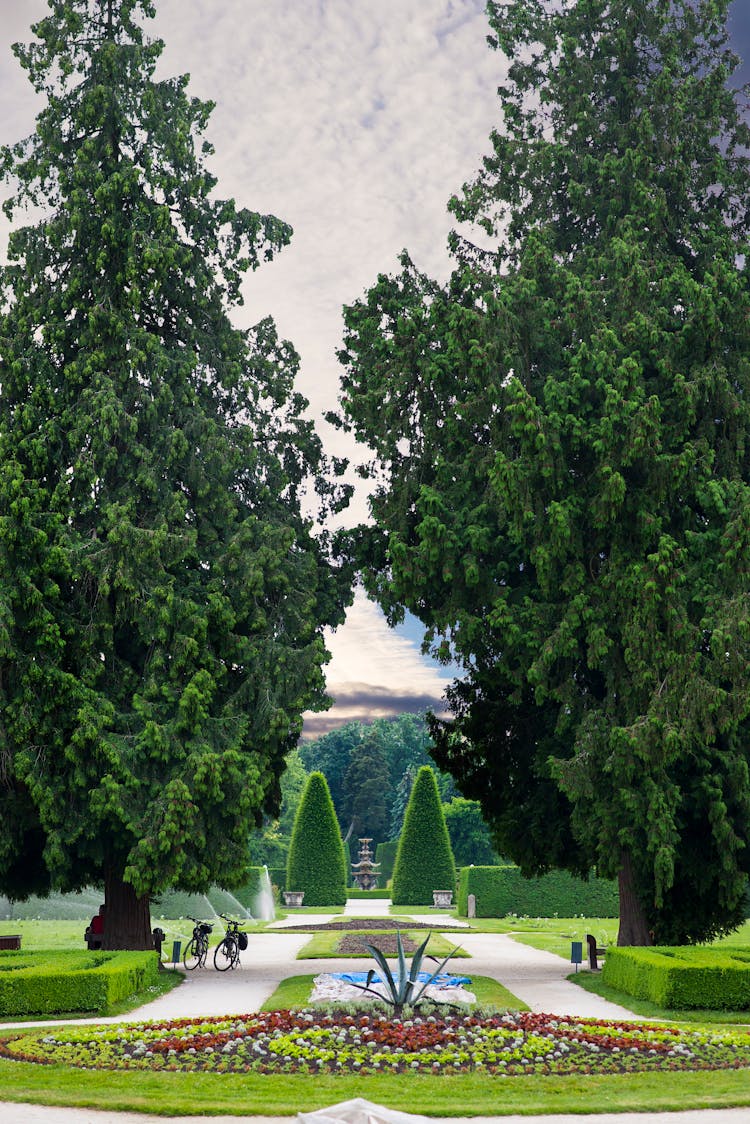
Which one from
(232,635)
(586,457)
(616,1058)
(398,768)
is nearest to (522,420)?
(586,457)

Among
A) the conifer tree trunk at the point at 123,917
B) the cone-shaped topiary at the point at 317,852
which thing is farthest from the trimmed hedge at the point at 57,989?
the cone-shaped topiary at the point at 317,852

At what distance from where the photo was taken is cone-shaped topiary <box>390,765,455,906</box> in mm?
39906

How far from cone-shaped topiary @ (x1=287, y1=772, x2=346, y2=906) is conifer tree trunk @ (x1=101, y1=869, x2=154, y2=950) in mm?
19651

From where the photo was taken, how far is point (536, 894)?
36.0 metres

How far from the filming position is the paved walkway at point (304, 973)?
7.83m

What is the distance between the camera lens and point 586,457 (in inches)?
755

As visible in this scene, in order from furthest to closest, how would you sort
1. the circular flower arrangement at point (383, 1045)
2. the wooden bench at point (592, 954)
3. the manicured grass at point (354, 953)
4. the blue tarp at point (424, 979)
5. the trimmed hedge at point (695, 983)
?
the manicured grass at point (354, 953), the wooden bench at point (592, 954), the blue tarp at point (424, 979), the trimmed hedge at point (695, 983), the circular flower arrangement at point (383, 1045)

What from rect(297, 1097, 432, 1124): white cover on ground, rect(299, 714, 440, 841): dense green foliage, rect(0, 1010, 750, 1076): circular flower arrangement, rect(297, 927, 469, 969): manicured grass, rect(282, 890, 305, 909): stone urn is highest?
rect(299, 714, 440, 841): dense green foliage

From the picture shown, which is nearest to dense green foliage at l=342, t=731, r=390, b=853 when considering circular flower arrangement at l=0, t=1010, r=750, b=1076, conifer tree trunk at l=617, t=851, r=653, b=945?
conifer tree trunk at l=617, t=851, r=653, b=945

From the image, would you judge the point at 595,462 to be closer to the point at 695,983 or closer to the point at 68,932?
the point at 695,983

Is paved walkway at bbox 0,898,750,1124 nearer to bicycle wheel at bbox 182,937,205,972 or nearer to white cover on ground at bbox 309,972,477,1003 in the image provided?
bicycle wheel at bbox 182,937,205,972

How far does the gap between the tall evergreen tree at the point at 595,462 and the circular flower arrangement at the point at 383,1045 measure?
5.52m

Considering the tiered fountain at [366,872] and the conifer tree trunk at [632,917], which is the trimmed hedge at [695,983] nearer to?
the conifer tree trunk at [632,917]

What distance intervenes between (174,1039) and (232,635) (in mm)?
8784
